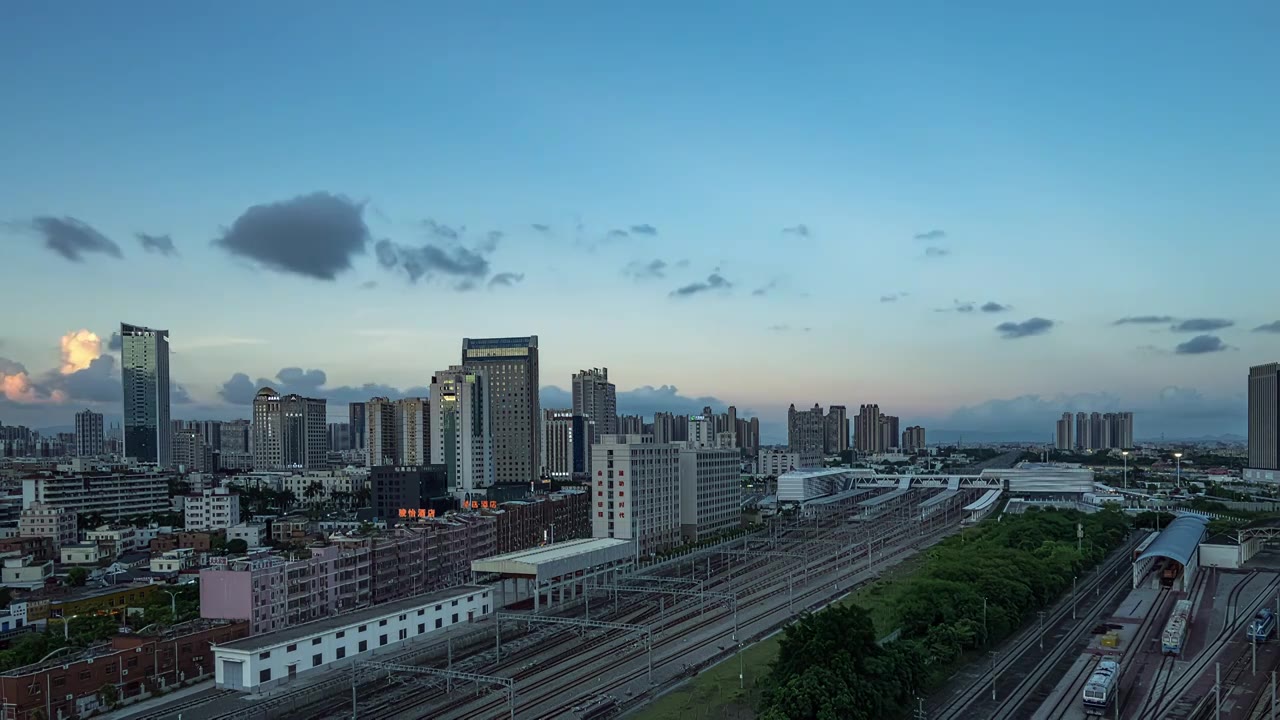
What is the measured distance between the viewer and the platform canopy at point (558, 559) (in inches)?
1558

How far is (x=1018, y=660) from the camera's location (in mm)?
29672

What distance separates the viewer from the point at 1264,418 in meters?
123

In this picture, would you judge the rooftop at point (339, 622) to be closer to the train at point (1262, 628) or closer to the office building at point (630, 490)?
the office building at point (630, 490)

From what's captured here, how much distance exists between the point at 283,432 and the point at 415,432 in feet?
131

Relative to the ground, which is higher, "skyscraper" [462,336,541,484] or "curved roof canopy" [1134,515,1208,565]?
"skyscraper" [462,336,541,484]

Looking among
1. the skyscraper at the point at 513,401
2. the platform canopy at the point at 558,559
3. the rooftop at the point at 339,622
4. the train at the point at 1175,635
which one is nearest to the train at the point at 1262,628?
the train at the point at 1175,635

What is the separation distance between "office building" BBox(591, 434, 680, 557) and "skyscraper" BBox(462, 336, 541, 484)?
43575 mm

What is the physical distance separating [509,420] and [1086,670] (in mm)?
77709

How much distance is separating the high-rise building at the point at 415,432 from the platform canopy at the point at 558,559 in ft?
257

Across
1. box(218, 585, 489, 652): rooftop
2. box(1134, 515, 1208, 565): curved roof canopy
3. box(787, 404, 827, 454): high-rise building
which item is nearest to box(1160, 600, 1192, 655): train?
box(1134, 515, 1208, 565): curved roof canopy

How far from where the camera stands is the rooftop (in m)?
28.6

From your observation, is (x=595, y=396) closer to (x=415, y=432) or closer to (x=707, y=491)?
(x=415, y=432)

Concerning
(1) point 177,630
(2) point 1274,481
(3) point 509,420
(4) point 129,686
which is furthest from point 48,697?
(2) point 1274,481

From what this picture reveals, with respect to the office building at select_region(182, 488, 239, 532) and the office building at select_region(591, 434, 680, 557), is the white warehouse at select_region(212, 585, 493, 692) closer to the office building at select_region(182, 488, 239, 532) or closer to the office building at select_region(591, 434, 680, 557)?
the office building at select_region(591, 434, 680, 557)
